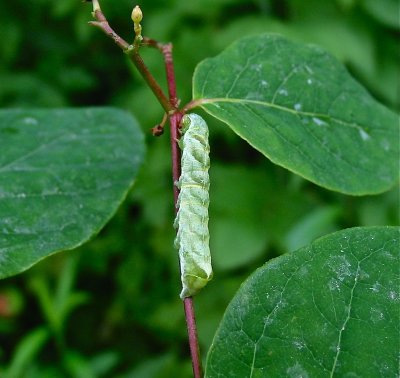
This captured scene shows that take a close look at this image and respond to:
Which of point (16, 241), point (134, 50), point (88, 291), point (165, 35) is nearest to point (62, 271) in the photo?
point (88, 291)

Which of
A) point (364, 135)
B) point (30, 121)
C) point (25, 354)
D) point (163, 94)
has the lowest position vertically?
point (25, 354)

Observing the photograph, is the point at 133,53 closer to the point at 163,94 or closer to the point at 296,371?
the point at 163,94

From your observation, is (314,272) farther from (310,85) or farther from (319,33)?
(319,33)

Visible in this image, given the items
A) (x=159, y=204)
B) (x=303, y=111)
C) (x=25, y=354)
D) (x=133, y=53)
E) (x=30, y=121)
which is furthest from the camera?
(x=159, y=204)

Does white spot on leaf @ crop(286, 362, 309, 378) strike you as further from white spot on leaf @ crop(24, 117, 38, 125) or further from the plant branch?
white spot on leaf @ crop(24, 117, 38, 125)

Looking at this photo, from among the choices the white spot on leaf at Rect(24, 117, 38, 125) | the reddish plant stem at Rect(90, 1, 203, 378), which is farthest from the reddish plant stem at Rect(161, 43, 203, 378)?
the white spot on leaf at Rect(24, 117, 38, 125)

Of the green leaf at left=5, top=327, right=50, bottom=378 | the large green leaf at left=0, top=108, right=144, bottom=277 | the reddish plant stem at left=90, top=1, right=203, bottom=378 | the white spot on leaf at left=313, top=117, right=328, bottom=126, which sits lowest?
the green leaf at left=5, top=327, right=50, bottom=378

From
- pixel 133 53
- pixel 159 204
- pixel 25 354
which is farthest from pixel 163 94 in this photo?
pixel 159 204
